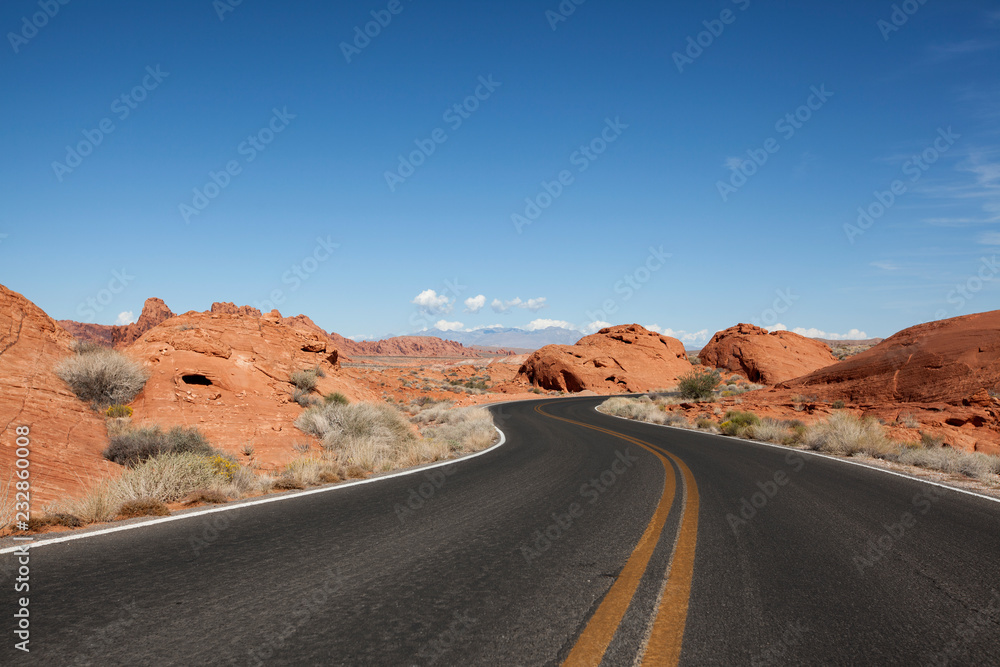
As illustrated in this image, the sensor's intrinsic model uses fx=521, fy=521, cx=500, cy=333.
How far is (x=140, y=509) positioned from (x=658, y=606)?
5.72m

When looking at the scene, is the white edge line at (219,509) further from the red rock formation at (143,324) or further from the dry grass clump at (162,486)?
the red rock formation at (143,324)

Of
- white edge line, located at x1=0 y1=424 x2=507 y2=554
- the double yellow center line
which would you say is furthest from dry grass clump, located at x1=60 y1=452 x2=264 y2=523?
the double yellow center line

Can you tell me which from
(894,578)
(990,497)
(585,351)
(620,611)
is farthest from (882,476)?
(585,351)

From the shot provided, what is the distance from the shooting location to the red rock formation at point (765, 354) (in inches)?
2458

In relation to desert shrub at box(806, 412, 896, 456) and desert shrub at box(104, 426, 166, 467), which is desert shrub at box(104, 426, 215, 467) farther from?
desert shrub at box(806, 412, 896, 456)

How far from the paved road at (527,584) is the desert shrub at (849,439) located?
24.5 ft

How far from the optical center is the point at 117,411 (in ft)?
37.6

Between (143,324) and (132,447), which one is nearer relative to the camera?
(132,447)

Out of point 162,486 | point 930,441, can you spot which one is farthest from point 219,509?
point 930,441

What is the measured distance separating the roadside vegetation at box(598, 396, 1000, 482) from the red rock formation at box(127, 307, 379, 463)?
14506 millimetres

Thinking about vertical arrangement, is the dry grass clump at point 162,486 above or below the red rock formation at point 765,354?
below

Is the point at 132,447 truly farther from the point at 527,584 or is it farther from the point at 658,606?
the point at 658,606

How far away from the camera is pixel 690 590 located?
12.3 feet

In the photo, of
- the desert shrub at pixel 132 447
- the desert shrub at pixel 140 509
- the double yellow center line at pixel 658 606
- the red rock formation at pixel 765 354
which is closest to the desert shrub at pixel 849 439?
the double yellow center line at pixel 658 606
